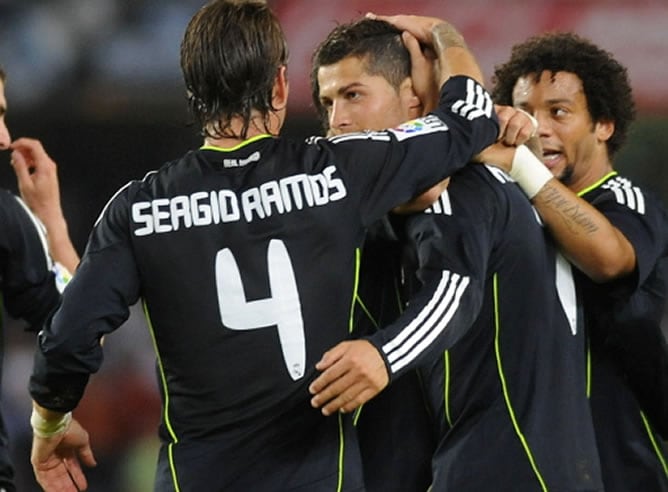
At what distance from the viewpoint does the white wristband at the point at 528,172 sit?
3254mm

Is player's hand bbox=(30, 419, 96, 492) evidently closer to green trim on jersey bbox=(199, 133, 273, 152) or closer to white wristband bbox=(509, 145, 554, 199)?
green trim on jersey bbox=(199, 133, 273, 152)

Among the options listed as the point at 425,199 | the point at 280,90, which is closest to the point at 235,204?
the point at 280,90

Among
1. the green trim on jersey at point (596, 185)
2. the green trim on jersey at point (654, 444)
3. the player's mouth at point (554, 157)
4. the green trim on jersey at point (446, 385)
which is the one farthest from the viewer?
the player's mouth at point (554, 157)

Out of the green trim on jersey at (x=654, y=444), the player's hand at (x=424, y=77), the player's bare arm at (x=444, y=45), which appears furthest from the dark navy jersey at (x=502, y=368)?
the green trim on jersey at (x=654, y=444)

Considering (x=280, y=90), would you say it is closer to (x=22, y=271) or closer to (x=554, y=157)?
(x=22, y=271)

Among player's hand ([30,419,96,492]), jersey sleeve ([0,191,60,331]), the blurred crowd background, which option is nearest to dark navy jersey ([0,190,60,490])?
jersey sleeve ([0,191,60,331])

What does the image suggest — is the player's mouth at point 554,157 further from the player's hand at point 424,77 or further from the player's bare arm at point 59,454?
the player's bare arm at point 59,454

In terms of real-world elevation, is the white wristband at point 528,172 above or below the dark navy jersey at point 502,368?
above

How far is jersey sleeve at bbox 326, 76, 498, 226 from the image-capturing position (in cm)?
292

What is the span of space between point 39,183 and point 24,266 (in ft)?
1.91

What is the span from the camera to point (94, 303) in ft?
9.34

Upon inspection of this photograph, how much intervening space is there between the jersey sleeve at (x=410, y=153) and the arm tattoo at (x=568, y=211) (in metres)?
0.29

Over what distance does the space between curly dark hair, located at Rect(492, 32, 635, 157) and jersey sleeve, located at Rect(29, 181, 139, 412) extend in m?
1.55

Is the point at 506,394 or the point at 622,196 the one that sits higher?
the point at 622,196
